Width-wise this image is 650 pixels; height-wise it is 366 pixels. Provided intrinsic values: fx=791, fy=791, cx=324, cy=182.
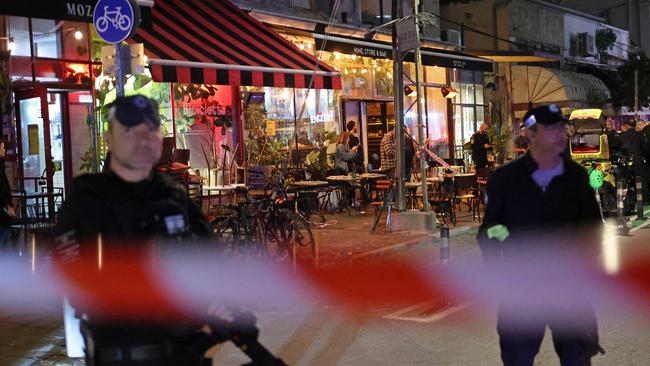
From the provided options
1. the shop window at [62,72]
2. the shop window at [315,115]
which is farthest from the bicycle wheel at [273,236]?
the shop window at [315,115]

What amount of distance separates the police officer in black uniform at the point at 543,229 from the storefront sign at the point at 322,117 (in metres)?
15.2

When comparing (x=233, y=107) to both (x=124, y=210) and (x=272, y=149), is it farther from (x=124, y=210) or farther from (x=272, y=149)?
(x=124, y=210)

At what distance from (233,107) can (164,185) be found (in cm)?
1433

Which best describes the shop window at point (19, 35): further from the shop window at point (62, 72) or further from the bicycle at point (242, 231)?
the bicycle at point (242, 231)

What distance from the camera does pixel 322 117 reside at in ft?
66.2

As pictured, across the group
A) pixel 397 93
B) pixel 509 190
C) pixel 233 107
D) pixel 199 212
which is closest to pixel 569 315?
pixel 509 190

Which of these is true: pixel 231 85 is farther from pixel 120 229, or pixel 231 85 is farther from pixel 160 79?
pixel 120 229

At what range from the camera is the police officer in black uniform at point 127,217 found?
9.87 ft

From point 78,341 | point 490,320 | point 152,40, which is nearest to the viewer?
point 78,341

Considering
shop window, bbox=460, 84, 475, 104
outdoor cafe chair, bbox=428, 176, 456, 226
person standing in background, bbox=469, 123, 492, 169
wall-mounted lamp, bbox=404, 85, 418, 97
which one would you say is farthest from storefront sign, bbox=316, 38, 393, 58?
shop window, bbox=460, 84, 475, 104

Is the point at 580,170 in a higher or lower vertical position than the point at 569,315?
higher

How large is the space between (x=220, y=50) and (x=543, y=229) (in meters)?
10.7

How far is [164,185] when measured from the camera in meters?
3.22

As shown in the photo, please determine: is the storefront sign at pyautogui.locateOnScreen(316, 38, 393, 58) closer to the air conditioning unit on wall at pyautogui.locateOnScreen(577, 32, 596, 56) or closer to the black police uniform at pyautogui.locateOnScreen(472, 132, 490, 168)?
the black police uniform at pyautogui.locateOnScreen(472, 132, 490, 168)
